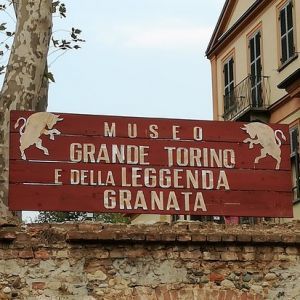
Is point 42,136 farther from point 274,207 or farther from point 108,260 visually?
point 274,207

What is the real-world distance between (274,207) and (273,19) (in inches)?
535

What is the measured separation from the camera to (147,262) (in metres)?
11.7

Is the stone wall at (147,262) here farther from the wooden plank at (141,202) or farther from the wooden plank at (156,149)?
the wooden plank at (156,149)

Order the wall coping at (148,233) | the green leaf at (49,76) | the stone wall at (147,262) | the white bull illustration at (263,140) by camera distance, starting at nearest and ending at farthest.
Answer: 1. the stone wall at (147,262)
2. the wall coping at (148,233)
3. the white bull illustration at (263,140)
4. the green leaf at (49,76)

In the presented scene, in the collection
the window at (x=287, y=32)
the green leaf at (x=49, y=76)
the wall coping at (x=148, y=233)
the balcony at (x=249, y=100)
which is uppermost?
the window at (x=287, y=32)

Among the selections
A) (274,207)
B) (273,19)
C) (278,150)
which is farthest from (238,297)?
(273,19)

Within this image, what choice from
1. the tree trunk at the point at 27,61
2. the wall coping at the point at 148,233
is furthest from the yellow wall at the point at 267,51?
the wall coping at the point at 148,233

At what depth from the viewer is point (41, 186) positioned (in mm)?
12055

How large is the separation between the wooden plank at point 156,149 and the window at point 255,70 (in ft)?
41.5

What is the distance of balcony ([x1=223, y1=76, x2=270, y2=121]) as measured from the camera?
2523 centimetres

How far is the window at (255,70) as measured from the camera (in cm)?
2570

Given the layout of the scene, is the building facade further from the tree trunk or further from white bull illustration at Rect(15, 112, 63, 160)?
white bull illustration at Rect(15, 112, 63, 160)

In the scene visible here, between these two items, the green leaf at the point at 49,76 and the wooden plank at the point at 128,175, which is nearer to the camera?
the wooden plank at the point at 128,175

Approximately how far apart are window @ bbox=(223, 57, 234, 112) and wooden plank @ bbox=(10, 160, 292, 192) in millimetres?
14281
